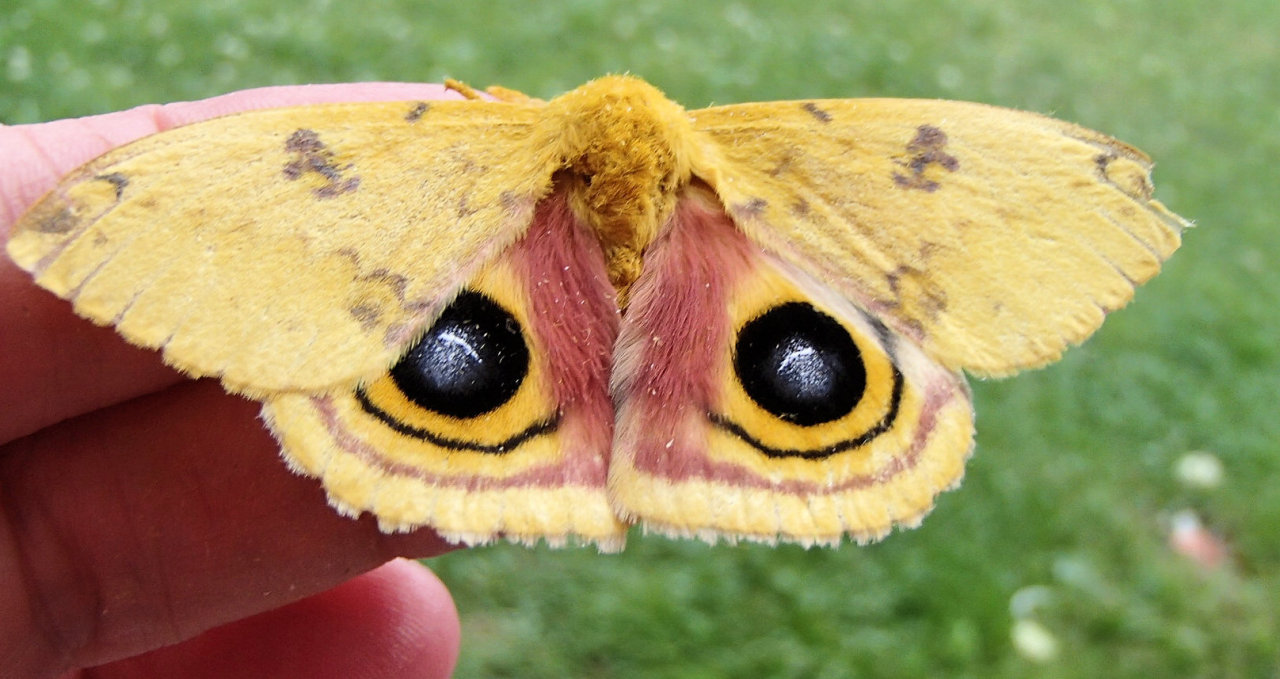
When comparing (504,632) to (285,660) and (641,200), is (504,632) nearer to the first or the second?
(285,660)

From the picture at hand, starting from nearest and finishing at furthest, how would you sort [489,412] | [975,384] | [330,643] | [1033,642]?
[489,412]
[330,643]
[1033,642]
[975,384]

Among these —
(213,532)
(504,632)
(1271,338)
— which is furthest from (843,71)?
(213,532)

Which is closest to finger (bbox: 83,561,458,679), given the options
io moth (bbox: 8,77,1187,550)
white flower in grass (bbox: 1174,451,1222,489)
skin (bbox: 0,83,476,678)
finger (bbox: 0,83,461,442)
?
skin (bbox: 0,83,476,678)

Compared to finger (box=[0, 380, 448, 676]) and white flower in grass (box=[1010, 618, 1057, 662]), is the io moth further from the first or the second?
white flower in grass (box=[1010, 618, 1057, 662])

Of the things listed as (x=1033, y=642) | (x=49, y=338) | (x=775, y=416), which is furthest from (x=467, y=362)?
(x=1033, y=642)

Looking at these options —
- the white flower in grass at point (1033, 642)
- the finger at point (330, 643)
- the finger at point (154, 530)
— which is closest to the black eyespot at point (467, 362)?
the finger at point (154, 530)

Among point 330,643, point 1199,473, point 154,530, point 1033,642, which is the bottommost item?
point 1199,473

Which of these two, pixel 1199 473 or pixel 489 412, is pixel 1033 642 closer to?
pixel 1199 473
